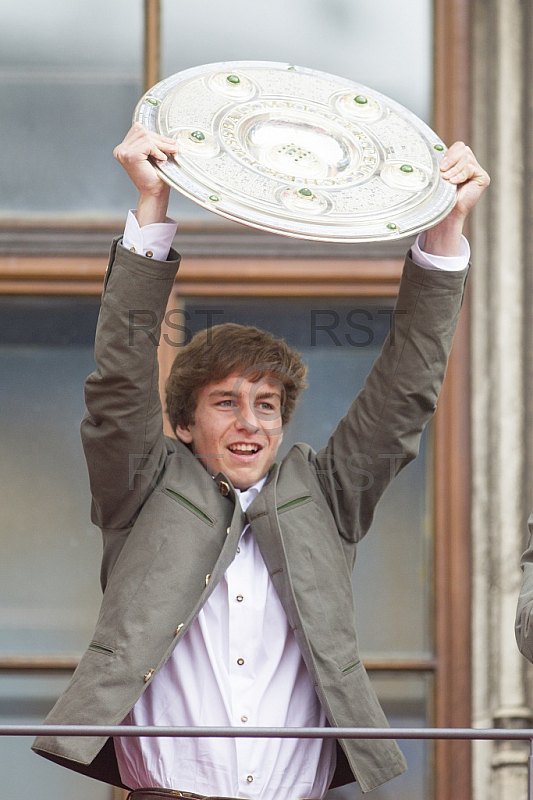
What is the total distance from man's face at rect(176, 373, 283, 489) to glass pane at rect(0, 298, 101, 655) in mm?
1257

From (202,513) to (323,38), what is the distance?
6.71 ft

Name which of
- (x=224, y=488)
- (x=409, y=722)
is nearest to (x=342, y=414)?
(x=409, y=722)

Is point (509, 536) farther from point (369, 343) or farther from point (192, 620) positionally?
point (192, 620)

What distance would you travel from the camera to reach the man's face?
2.56m

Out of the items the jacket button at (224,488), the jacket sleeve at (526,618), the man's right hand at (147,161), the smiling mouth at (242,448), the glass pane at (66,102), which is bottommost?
the jacket sleeve at (526,618)

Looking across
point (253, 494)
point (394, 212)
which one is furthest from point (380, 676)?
point (394, 212)

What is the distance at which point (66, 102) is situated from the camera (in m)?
3.93

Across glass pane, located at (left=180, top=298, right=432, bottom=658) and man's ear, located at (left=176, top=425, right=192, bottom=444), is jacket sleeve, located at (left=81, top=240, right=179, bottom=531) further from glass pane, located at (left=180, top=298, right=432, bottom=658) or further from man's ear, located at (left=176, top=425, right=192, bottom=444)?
glass pane, located at (left=180, top=298, right=432, bottom=658)

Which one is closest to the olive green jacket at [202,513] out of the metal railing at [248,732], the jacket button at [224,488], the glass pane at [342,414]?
the jacket button at [224,488]

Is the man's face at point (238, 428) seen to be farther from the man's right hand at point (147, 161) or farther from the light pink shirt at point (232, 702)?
the man's right hand at point (147, 161)

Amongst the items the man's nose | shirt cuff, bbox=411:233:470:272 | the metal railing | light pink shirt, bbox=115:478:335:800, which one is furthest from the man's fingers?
the metal railing

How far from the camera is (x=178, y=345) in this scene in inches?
149

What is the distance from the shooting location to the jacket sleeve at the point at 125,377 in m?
2.36

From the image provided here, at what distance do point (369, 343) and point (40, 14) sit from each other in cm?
151
